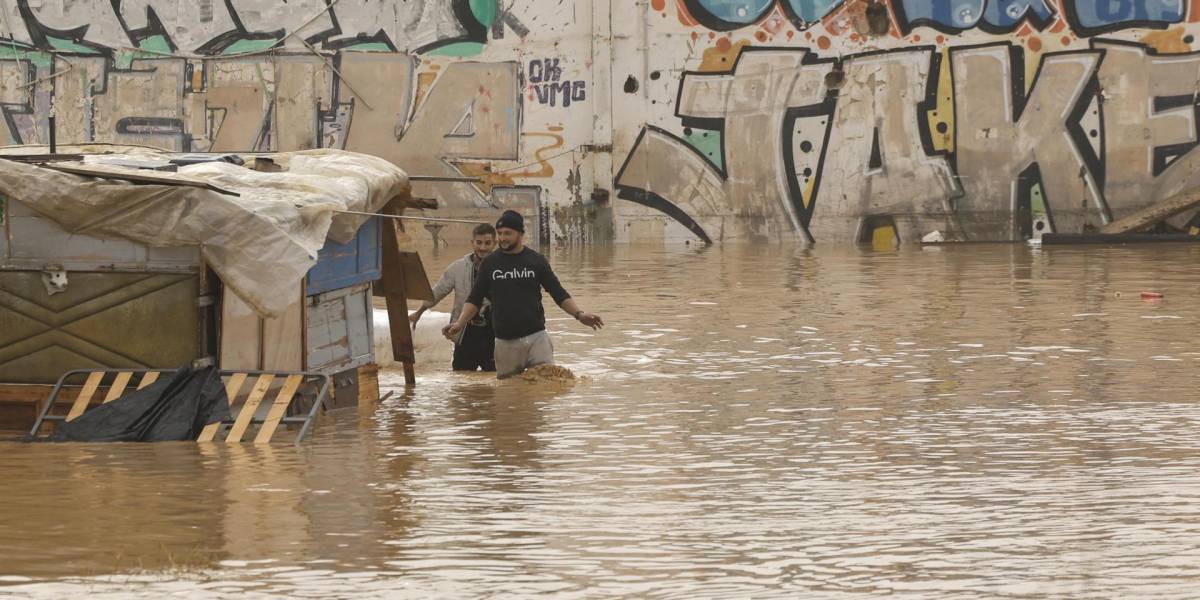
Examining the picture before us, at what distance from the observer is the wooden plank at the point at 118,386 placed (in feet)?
34.0

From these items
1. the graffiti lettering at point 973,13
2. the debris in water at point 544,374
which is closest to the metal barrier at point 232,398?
the debris in water at point 544,374

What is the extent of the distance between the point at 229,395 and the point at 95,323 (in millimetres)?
891

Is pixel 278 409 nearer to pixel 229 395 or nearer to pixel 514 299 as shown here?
pixel 229 395

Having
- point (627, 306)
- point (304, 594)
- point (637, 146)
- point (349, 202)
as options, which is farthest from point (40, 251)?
point (637, 146)

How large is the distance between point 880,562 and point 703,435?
3480 millimetres

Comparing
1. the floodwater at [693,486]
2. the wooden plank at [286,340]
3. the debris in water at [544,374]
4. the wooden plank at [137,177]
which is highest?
the wooden plank at [137,177]

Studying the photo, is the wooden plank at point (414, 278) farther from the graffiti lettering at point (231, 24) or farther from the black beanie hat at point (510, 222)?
the graffiti lettering at point (231, 24)

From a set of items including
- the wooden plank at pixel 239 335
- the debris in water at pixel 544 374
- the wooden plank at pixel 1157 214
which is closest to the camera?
the wooden plank at pixel 239 335

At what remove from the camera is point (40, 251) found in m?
10.6

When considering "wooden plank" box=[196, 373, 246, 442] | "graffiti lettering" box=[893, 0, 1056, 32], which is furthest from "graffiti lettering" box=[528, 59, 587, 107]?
"wooden plank" box=[196, 373, 246, 442]

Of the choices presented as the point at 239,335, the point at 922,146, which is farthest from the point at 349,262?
the point at 922,146

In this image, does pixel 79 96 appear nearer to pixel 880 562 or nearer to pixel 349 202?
pixel 349 202

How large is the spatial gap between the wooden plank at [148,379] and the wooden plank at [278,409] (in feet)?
2.13

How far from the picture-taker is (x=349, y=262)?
40.2ft
